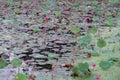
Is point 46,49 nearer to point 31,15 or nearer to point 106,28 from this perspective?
point 106,28

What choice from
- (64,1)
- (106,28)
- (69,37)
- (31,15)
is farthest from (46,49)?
(64,1)

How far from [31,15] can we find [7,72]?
162 inches

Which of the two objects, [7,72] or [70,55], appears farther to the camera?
[70,55]

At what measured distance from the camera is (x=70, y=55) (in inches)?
158

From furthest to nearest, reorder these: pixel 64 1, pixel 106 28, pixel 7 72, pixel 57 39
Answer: pixel 64 1, pixel 106 28, pixel 57 39, pixel 7 72

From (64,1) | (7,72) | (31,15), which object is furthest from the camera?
(64,1)

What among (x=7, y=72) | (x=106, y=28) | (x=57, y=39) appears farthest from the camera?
(x=106, y=28)

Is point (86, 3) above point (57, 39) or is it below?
below

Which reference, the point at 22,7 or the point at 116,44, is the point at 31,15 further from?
the point at 116,44

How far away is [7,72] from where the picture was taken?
11.2ft

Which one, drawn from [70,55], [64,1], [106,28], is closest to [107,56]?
[70,55]

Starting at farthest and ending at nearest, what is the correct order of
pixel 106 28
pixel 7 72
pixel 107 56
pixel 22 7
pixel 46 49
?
pixel 22 7
pixel 106 28
pixel 46 49
pixel 107 56
pixel 7 72

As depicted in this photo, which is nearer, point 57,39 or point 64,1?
point 57,39

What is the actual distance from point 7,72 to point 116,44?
5.17ft
